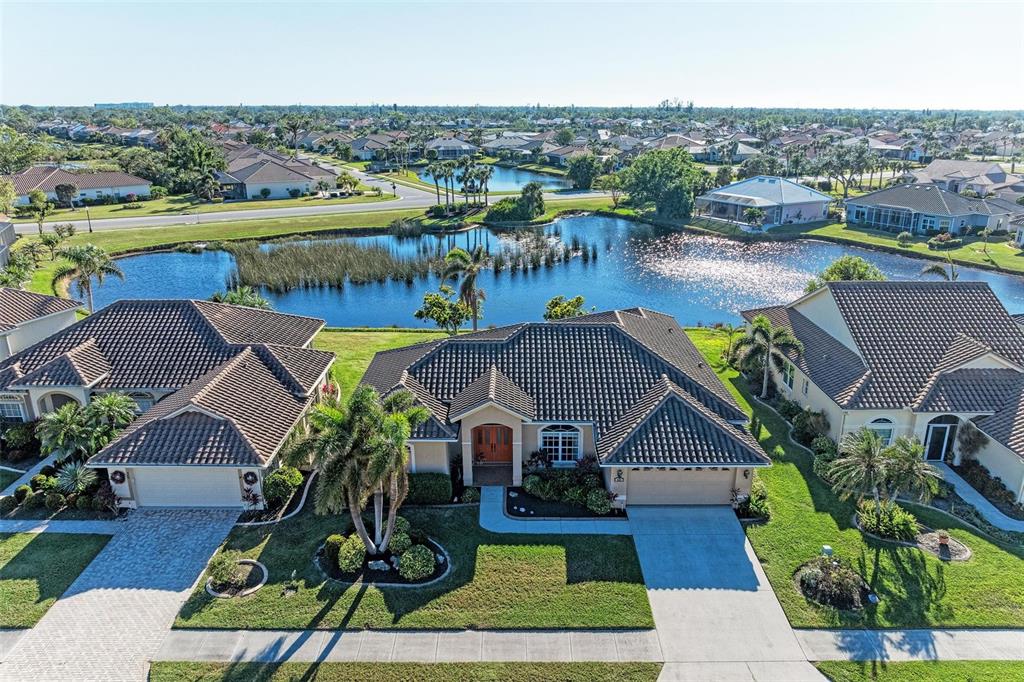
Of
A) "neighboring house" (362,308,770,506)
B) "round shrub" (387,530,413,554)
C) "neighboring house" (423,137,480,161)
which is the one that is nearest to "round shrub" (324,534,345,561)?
"round shrub" (387,530,413,554)

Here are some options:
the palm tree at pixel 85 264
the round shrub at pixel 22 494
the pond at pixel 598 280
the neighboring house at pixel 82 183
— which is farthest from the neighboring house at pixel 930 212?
the neighboring house at pixel 82 183

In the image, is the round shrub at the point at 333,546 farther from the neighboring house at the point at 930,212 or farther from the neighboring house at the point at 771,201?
the neighboring house at the point at 930,212

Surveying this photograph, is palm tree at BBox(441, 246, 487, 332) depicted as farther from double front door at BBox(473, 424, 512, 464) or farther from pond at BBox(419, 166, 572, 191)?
→ pond at BBox(419, 166, 572, 191)

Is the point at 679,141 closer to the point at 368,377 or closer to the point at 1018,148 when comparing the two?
the point at 1018,148

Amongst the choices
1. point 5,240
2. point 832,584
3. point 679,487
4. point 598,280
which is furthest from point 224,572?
point 5,240

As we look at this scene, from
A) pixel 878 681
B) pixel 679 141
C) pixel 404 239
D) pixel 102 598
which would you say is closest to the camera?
pixel 878 681

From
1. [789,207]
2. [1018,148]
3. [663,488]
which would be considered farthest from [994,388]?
[1018,148]
